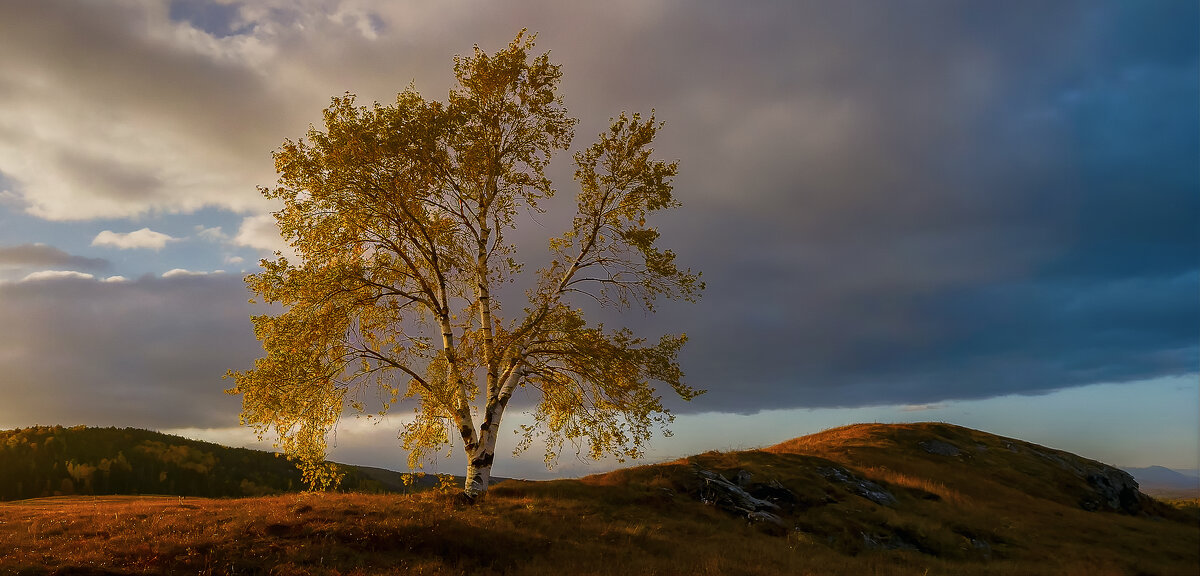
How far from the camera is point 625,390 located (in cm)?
2634

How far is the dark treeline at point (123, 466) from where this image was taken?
6719cm

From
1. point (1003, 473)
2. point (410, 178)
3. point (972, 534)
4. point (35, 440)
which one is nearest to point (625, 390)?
point (410, 178)

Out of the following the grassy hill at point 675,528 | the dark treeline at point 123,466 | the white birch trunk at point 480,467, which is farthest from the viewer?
the dark treeline at point 123,466

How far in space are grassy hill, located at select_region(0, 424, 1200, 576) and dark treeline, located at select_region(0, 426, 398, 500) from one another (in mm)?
39922

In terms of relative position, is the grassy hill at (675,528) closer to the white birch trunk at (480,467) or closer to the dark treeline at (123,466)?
the white birch trunk at (480,467)

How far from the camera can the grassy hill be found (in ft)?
62.2

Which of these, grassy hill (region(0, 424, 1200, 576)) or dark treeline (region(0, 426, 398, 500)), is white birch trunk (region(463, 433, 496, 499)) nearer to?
grassy hill (region(0, 424, 1200, 576))

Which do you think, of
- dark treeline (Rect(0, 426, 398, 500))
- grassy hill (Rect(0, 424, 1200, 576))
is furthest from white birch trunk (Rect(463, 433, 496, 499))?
dark treeline (Rect(0, 426, 398, 500))

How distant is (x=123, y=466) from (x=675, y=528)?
259 ft

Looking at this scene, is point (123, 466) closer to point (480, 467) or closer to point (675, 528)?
point (480, 467)

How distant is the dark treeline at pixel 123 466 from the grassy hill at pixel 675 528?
131 ft

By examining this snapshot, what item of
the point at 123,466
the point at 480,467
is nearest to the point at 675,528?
the point at 480,467

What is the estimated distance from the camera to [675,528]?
2573cm

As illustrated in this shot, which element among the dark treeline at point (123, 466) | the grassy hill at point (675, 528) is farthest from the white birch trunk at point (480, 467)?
the dark treeline at point (123, 466)
